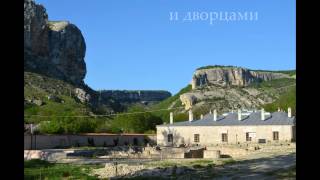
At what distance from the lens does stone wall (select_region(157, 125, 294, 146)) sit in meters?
41.2

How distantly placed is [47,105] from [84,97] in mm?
16525

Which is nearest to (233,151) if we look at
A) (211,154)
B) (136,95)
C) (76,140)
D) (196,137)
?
(211,154)

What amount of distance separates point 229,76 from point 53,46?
48.8 metres

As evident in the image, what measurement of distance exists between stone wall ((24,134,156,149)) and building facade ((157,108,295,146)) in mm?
2578

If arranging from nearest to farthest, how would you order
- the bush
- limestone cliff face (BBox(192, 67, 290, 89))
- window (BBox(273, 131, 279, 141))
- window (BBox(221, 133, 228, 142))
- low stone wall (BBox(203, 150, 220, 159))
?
low stone wall (BBox(203, 150, 220, 159)) → window (BBox(273, 131, 279, 141)) → window (BBox(221, 133, 228, 142)) → the bush → limestone cliff face (BBox(192, 67, 290, 89))

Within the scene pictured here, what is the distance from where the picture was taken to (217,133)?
147 feet

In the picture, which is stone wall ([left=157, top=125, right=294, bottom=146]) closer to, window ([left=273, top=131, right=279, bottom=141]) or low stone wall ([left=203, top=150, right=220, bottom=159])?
window ([left=273, top=131, right=279, bottom=141])

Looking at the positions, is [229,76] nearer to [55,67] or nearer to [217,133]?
[55,67]

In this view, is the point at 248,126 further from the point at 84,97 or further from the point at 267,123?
the point at 84,97

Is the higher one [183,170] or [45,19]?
[45,19]

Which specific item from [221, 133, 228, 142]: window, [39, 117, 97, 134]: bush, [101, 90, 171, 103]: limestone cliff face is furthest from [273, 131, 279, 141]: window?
[101, 90, 171, 103]: limestone cliff face
